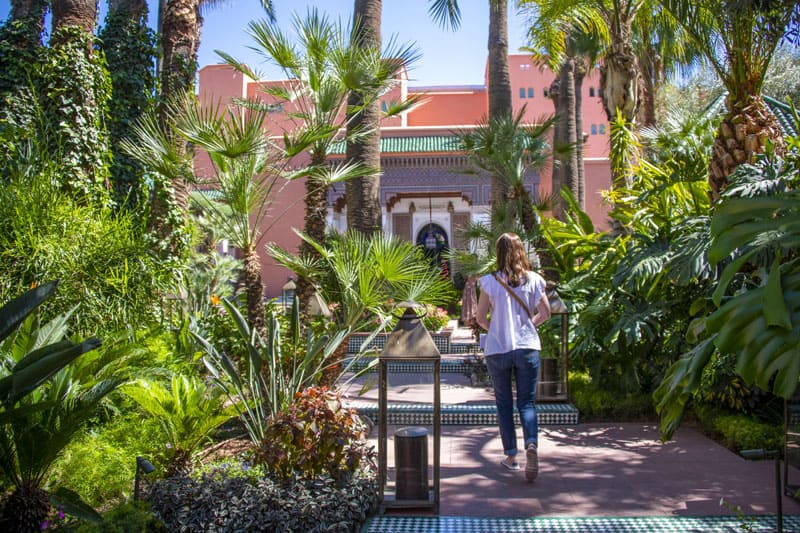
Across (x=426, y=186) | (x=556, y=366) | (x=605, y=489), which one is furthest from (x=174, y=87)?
(x=426, y=186)

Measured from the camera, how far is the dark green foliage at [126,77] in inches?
340

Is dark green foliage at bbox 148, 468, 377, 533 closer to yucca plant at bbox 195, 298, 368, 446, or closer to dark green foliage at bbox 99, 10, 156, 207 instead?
yucca plant at bbox 195, 298, 368, 446

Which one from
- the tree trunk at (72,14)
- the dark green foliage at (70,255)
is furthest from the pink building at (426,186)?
the dark green foliage at (70,255)

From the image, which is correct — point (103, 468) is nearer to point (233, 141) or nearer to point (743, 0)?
point (233, 141)

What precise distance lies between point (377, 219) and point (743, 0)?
6198 millimetres

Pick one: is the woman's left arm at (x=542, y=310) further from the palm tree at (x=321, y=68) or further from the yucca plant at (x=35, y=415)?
the yucca plant at (x=35, y=415)

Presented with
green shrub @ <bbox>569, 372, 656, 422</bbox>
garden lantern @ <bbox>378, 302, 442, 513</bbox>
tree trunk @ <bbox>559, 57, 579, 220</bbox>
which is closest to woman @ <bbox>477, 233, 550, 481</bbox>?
garden lantern @ <bbox>378, 302, 442, 513</bbox>

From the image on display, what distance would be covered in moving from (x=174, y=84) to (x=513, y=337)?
211 inches

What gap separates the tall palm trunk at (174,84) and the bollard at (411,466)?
180 inches

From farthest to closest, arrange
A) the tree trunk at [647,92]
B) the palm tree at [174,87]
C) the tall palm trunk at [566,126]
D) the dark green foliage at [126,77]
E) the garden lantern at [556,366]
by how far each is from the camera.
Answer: the tree trunk at [647,92]
the tall palm trunk at [566,126]
the dark green foliage at [126,77]
the palm tree at [174,87]
the garden lantern at [556,366]

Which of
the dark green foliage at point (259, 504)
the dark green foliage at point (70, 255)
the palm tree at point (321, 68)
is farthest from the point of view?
the palm tree at point (321, 68)

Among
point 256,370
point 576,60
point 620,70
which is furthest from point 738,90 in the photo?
point 576,60

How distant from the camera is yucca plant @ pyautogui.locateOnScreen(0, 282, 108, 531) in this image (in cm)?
277

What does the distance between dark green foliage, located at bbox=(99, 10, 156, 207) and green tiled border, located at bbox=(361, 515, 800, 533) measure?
6.57m
